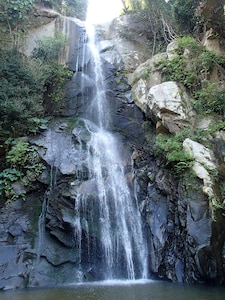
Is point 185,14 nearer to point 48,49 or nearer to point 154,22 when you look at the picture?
point 154,22

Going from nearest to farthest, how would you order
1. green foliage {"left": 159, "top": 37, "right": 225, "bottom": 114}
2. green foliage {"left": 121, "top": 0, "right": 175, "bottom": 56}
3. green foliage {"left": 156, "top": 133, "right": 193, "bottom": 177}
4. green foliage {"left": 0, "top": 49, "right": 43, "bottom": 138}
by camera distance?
green foliage {"left": 156, "top": 133, "right": 193, "bottom": 177}
green foliage {"left": 159, "top": 37, "right": 225, "bottom": 114}
green foliage {"left": 0, "top": 49, "right": 43, "bottom": 138}
green foliage {"left": 121, "top": 0, "right": 175, "bottom": 56}

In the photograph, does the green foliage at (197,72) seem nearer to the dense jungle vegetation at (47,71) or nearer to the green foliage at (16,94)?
the dense jungle vegetation at (47,71)

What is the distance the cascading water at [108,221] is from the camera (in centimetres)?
941

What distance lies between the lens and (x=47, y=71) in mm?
15258

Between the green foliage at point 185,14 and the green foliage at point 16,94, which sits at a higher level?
the green foliage at point 185,14

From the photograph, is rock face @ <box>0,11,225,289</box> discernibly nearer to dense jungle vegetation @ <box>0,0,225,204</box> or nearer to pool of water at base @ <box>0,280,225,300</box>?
dense jungle vegetation @ <box>0,0,225,204</box>

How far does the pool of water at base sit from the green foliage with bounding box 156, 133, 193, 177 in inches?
132

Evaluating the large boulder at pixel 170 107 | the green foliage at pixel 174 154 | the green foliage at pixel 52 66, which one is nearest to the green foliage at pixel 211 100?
the large boulder at pixel 170 107

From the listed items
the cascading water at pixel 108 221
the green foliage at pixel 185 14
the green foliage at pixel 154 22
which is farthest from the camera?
the green foliage at pixel 154 22

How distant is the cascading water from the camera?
30.9 feet

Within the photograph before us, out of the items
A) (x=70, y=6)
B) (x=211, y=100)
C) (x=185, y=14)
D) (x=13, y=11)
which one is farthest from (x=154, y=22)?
(x=211, y=100)

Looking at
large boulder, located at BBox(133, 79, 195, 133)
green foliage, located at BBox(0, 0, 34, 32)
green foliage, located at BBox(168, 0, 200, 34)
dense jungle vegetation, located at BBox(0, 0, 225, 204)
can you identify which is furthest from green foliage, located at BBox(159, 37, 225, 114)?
green foliage, located at BBox(0, 0, 34, 32)

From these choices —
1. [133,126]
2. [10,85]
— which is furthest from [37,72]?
[133,126]

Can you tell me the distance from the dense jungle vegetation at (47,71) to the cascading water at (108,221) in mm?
2018
